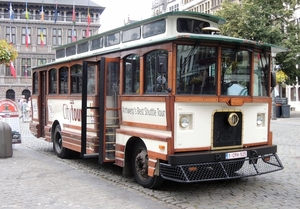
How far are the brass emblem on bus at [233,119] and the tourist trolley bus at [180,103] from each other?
0.02 m

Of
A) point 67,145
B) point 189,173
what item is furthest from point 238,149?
point 67,145

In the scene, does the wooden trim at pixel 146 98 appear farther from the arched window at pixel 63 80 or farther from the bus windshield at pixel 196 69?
the arched window at pixel 63 80

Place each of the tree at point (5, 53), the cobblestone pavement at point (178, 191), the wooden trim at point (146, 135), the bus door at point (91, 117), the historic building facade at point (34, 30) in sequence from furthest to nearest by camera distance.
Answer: the historic building facade at point (34, 30)
the tree at point (5, 53)
the bus door at point (91, 117)
the wooden trim at point (146, 135)
the cobblestone pavement at point (178, 191)

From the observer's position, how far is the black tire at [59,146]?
11770 mm

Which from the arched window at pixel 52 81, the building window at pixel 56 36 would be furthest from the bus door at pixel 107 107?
A: the building window at pixel 56 36

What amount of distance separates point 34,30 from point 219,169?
6636 centimetres

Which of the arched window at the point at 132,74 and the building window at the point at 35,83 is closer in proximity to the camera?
the arched window at the point at 132,74

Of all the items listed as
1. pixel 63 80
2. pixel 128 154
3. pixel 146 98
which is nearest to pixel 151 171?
pixel 128 154

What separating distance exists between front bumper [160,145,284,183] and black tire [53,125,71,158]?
5.29 meters

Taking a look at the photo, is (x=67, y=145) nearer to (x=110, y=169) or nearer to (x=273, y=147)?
(x=110, y=169)

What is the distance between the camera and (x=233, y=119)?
298 inches

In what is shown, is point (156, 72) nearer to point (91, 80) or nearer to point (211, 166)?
point (211, 166)

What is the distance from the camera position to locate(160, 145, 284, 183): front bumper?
6863 millimetres

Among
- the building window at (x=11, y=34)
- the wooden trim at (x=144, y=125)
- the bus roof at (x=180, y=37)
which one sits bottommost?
the wooden trim at (x=144, y=125)
